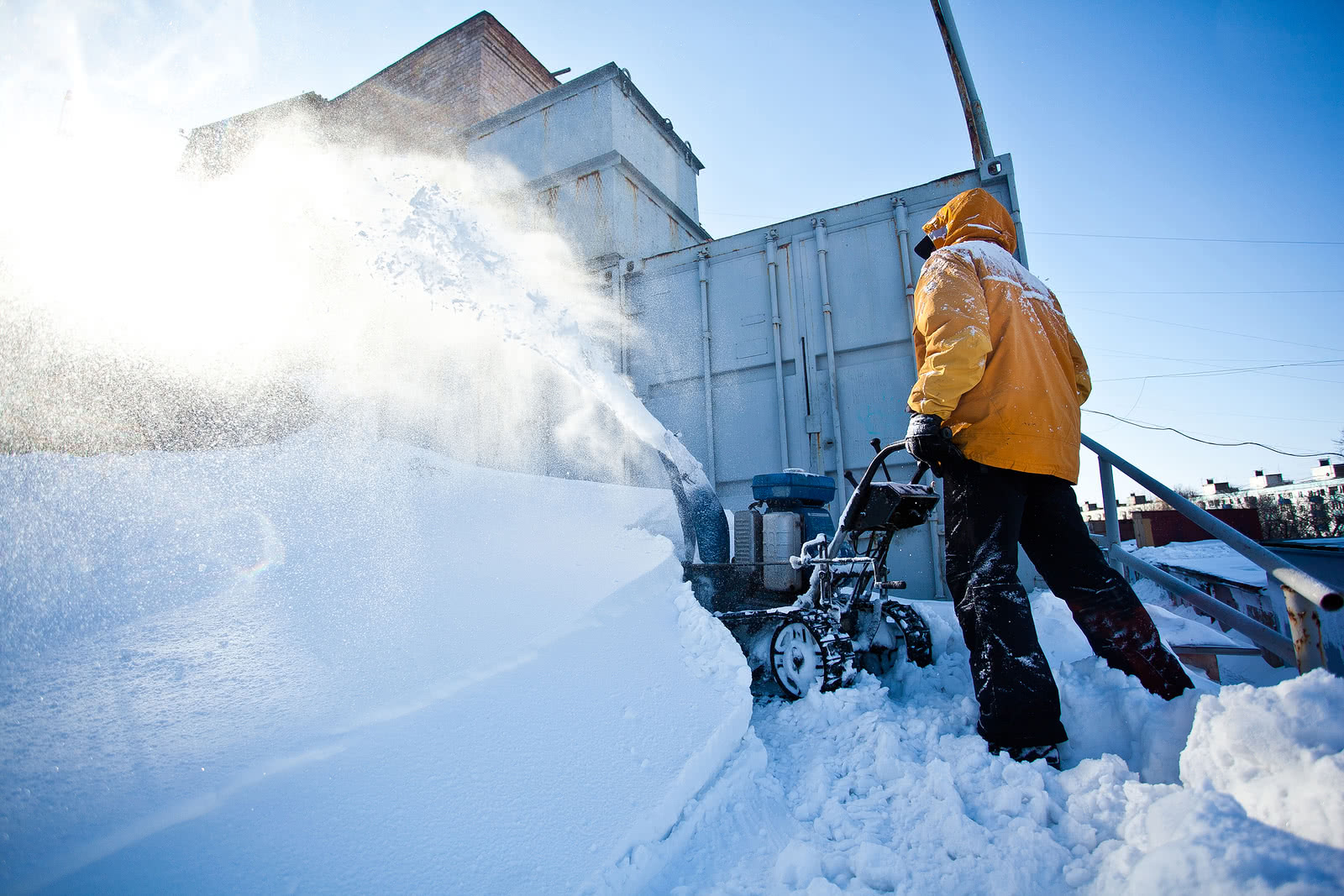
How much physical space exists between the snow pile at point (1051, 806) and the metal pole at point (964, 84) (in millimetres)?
5897

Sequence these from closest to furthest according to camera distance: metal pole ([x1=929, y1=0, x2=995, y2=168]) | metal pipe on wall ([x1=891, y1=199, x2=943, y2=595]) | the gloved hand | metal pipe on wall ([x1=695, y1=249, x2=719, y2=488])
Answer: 1. the gloved hand
2. metal pipe on wall ([x1=891, y1=199, x2=943, y2=595])
3. metal pipe on wall ([x1=695, y1=249, x2=719, y2=488])
4. metal pole ([x1=929, y1=0, x2=995, y2=168])

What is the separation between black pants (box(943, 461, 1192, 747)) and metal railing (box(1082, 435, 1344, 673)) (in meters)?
0.26

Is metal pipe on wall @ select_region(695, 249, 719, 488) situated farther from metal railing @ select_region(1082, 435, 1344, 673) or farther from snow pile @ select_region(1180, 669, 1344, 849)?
snow pile @ select_region(1180, 669, 1344, 849)

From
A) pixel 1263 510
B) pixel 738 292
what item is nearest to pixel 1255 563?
pixel 738 292

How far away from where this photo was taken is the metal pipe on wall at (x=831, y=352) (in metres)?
4.93

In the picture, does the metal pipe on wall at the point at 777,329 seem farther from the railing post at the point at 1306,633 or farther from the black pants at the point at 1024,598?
the railing post at the point at 1306,633

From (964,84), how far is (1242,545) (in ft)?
19.8

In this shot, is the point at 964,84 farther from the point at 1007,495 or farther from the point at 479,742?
the point at 479,742

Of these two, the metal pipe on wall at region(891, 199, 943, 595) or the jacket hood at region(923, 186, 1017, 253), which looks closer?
the jacket hood at region(923, 186, 1017, 253)

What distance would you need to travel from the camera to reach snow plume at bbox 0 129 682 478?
318cm

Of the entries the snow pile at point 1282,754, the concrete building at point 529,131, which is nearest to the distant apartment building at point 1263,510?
the concrete building at point 529,131

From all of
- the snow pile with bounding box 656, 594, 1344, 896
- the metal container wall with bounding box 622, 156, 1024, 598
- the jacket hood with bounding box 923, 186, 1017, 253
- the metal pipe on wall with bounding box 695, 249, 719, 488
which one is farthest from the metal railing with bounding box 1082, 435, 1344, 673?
the metal pipe on wall with bounding box 695, 249, 719, 488

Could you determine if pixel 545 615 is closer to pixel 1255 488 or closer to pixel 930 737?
pixel 930 737

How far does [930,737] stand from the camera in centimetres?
188
